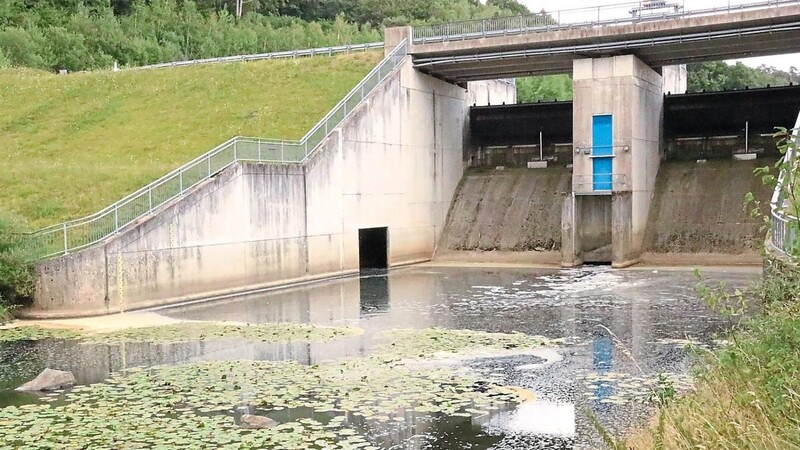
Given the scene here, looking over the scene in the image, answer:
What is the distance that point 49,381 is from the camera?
38.4 ft

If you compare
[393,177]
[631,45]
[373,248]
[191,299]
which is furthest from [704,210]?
[191,299]

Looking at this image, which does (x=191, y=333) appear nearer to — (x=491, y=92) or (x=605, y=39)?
(x=605, y=39)

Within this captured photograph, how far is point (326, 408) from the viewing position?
33.3 ft

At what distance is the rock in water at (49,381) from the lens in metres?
11.6

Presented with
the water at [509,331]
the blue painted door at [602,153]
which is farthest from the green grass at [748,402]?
the blue painted door at [602,153]

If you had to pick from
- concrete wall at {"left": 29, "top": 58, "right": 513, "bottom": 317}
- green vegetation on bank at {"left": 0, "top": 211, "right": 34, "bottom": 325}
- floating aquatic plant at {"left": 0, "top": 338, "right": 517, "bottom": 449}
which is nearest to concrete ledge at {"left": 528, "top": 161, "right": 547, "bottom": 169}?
concrete wall at {"left": 29, "top": 58, "right": 513, "bottom": 317}

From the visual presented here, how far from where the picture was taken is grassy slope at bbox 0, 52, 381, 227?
2395 centimetres

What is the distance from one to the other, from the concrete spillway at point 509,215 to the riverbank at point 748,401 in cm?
2229

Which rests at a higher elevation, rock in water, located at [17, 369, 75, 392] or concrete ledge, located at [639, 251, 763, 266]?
concrete ledge, located at [639, 251, 763, 266]

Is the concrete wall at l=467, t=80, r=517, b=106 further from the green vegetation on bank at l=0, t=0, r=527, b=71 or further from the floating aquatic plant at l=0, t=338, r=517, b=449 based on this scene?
the floating aquatic plant at l=0, t=338, r=517, b=449

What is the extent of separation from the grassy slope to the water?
6.76m

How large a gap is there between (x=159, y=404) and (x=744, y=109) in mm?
27678

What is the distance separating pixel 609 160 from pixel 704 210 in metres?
4.21

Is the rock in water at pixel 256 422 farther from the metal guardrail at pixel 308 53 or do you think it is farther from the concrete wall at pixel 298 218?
the metal guardrail at pixel 308 53
